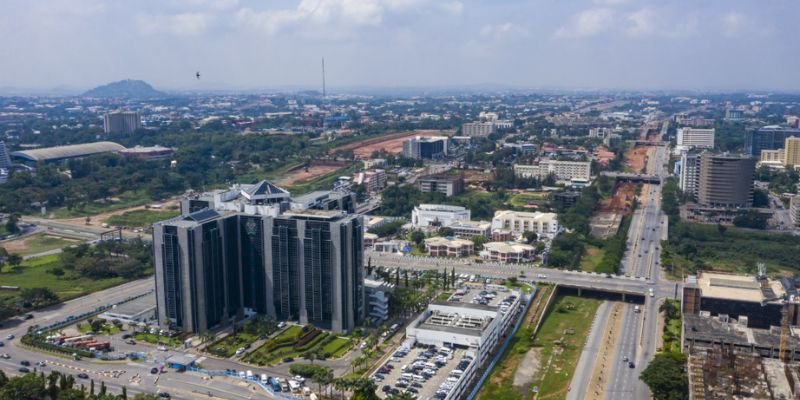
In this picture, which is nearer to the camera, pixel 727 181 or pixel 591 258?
pixel 591 258

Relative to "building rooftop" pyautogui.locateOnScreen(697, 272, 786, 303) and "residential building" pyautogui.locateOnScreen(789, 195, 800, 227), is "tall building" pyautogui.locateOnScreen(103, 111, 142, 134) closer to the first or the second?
"residential building" pyautogui.locateOnScreen(789, 195, 800, 227)

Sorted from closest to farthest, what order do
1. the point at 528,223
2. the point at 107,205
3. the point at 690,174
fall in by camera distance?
the point at 528,223 → the point at 107,205 → the point at 690,174

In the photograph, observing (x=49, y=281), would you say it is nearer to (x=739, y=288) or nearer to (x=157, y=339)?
(x=157, y=339)

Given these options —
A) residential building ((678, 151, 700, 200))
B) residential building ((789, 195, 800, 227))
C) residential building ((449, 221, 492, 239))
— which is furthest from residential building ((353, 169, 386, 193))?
residential building ((789, 195, 800, 227))

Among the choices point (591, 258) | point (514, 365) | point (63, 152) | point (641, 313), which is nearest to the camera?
point (514, 365)

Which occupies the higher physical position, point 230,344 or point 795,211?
point 795,211

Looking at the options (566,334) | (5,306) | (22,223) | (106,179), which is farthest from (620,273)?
(106,179)

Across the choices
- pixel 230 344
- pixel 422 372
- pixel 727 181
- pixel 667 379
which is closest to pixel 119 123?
pixel 727 181
